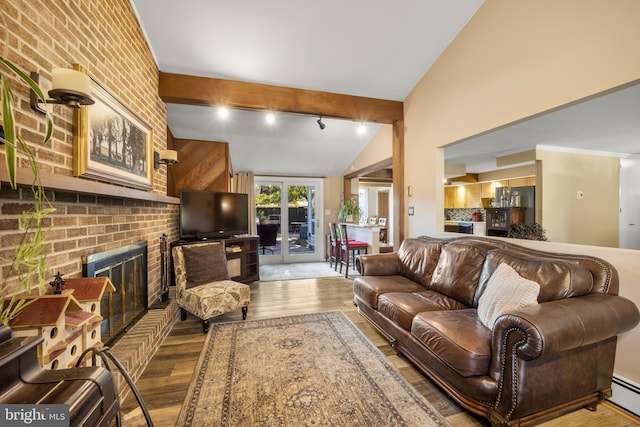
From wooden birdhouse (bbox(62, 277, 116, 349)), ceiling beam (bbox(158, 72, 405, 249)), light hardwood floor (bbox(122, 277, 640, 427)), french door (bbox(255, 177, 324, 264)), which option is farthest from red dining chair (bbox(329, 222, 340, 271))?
wooden birdhouse (bbox(62, 277, 116, 349))

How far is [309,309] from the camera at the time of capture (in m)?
3.24

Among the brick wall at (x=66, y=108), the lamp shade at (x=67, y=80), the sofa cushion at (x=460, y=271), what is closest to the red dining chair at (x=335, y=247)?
the sofa cushion at (x=460, y=271)

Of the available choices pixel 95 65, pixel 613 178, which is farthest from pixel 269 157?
pixel 613 178

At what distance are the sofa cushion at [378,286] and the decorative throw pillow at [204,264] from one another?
168 centimetres

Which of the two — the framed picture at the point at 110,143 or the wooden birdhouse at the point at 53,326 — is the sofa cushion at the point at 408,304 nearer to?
the wooden birdhouse at the point at 53,326

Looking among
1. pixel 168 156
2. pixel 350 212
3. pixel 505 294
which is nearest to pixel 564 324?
pixel 505 294

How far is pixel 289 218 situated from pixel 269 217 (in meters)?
0.48

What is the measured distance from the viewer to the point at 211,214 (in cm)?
391

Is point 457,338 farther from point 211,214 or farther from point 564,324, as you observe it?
point 211,214

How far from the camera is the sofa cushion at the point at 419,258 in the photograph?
277 centimetres

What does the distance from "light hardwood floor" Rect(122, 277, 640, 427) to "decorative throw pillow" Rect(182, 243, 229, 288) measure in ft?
→ 1.57

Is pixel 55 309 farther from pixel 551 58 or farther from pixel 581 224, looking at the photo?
pixel 581 224

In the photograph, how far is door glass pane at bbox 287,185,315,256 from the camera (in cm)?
626

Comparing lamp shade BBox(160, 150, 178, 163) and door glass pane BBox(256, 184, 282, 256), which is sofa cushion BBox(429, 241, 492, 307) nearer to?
lamp shade BBox(160, 150, 178, 163)
